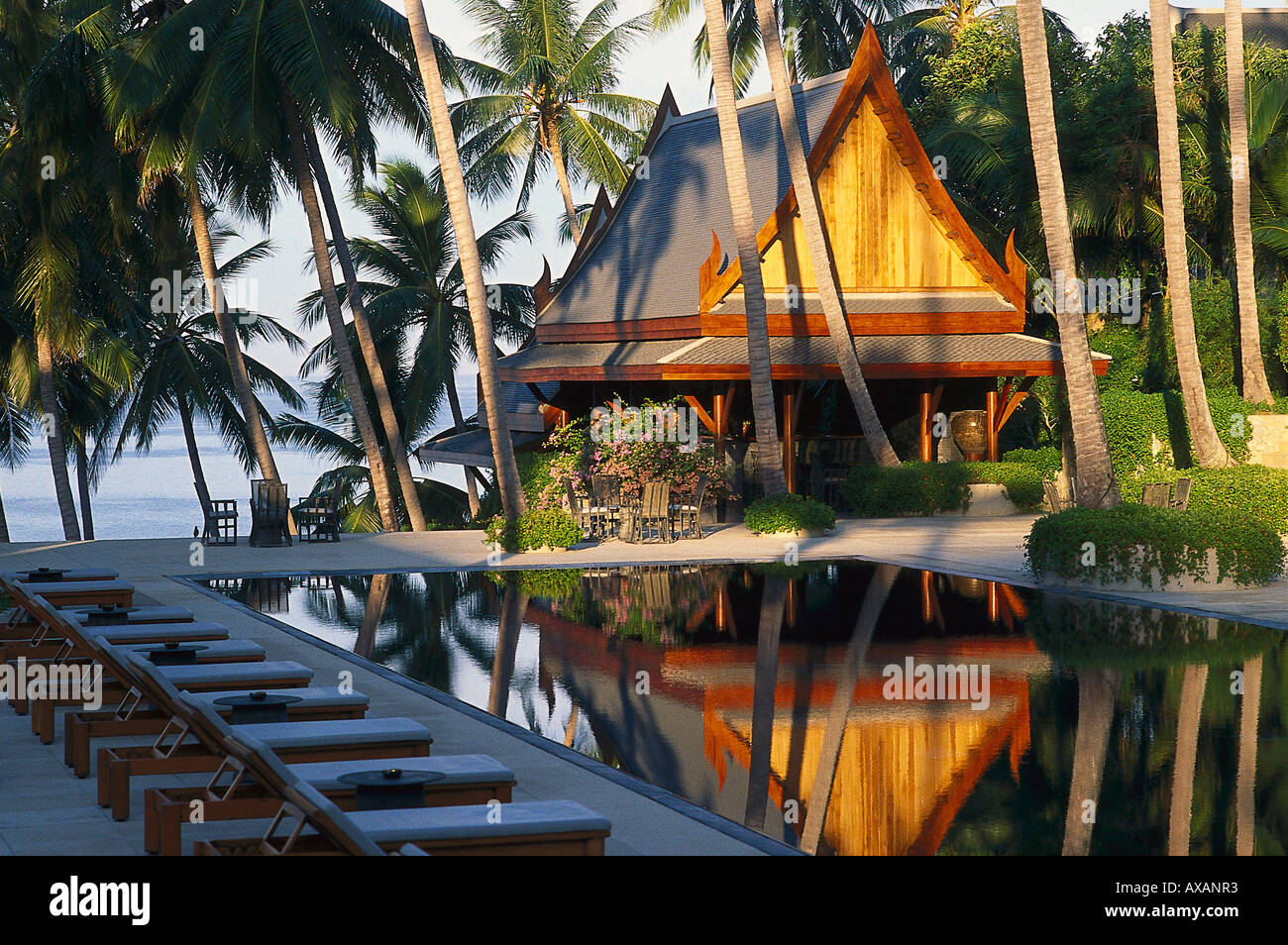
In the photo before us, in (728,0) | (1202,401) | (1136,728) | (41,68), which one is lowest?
(1136,728)

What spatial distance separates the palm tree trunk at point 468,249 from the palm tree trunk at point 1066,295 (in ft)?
25.2

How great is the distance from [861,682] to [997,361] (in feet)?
51.4

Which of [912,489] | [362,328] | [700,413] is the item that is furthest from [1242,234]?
[362,328]

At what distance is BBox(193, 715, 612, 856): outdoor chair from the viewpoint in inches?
243

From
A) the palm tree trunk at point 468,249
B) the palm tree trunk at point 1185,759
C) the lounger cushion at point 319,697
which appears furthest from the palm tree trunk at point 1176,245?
the lounger cushion at point 319,697

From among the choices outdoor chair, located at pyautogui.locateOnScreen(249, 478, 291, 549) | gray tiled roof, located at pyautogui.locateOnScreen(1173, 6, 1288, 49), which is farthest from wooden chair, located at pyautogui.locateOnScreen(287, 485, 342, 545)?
gray tiled roof, located at pyautogui.locateOnScreen(1173, 6, 1288, 49)

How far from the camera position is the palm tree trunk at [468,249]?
20.8m

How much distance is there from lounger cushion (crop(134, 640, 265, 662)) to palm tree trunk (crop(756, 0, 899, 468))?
15.5 m

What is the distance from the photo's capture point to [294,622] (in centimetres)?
1523

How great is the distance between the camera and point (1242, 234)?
86.0 ft

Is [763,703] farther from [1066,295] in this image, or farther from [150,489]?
[150,489]

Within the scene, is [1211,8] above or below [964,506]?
above

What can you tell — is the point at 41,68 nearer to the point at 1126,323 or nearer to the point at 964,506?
the point at 964,506
